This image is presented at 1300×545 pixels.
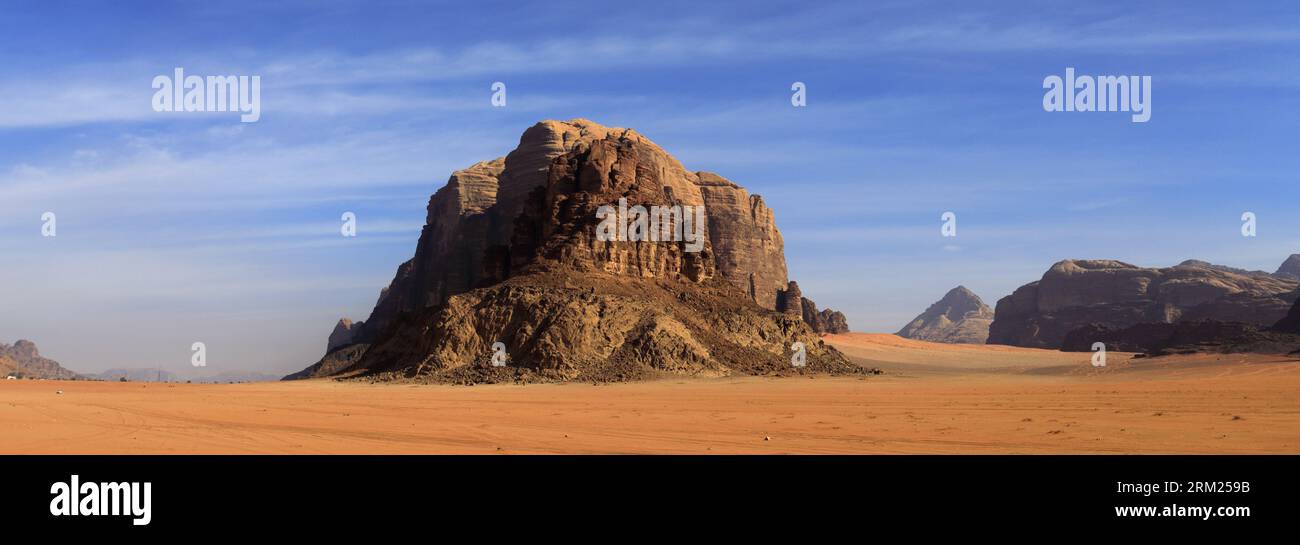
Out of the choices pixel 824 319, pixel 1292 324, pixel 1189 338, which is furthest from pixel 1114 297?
pixel 1292 324

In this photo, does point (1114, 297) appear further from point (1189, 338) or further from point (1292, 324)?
point (1292, 324)

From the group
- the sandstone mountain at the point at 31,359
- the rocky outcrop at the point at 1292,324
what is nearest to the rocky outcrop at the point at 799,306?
the rocky outcrop at the point at 1292,324

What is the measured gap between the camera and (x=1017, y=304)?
18975cm

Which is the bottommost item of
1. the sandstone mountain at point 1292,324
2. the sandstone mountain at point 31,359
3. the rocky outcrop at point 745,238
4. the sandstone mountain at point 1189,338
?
the sandstone mountain at point 31,359

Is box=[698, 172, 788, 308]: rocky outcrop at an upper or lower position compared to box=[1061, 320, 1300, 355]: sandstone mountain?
upper

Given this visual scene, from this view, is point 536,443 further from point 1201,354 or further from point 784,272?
point 784,272

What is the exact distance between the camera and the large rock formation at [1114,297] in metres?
163

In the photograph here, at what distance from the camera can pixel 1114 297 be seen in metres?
178

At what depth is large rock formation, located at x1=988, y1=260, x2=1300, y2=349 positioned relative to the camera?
534 ft

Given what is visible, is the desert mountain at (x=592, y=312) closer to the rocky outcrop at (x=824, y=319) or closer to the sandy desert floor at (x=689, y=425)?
the sandy desert floor at (x=689, y=425)

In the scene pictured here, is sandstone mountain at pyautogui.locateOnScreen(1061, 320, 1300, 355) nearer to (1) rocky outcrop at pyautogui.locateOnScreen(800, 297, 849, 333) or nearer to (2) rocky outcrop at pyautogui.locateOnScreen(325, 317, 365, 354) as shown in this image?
(1) rocky outcrop at pyautogui.locateOnScreen(800, 297, 849, 333)

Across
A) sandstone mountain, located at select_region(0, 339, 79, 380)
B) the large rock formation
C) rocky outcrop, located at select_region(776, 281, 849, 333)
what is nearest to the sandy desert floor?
rocky outcrop, located at select_region(776, 281, 849, 333)

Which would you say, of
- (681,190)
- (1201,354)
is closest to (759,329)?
(1201,354)
